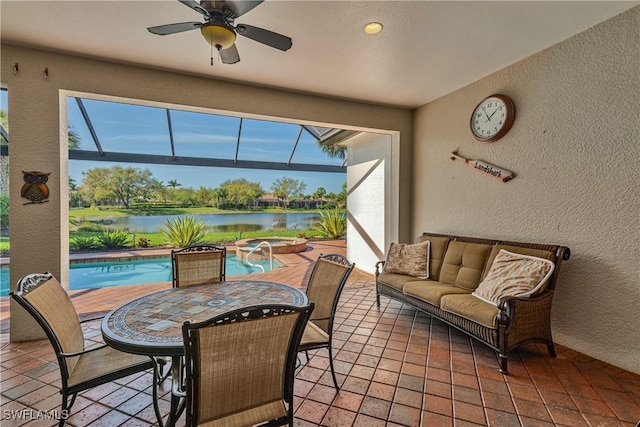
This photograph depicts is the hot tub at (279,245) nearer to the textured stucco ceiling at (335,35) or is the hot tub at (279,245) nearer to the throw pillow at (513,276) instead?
the textured stucco ceiling at (335,35)

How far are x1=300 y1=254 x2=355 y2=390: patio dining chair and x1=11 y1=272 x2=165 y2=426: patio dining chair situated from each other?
975 mm

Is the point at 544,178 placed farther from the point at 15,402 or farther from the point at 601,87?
the point at 15,402

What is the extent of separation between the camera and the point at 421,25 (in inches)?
95.6

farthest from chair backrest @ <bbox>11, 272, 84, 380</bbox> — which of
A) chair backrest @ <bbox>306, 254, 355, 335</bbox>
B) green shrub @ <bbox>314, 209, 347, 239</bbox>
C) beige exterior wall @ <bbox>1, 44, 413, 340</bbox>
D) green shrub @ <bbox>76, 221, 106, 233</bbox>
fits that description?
green shrub @ <bbox>314, 209, 347, 239</bbox>

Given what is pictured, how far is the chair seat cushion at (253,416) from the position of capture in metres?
1.16

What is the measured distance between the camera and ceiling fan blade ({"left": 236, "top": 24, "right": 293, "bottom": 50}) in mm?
1910

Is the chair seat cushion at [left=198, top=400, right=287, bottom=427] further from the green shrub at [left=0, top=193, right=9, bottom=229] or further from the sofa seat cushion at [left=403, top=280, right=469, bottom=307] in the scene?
the green shrub at [left=0, top=193, right=9, bottom=229]

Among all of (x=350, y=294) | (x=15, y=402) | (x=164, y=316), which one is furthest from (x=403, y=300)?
(x=15, y=402)

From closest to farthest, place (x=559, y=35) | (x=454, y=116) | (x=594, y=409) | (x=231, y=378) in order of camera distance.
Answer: (x=231, y=378), (x=594, y=409), (x=559, y=35), (x=454, y=116)

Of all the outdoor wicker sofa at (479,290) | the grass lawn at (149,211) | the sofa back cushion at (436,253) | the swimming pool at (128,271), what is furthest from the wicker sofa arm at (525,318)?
the grass lawn at (149,211)

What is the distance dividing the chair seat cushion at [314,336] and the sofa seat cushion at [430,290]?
1359 millimetres

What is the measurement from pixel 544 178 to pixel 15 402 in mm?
4646

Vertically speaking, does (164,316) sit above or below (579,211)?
below

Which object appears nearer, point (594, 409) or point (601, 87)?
point (594, 409)
